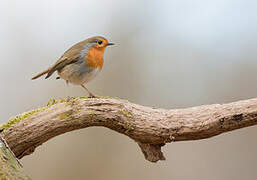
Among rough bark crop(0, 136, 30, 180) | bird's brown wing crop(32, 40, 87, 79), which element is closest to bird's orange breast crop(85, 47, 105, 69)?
bird's brown wing crop(32, 40, 87, 79)

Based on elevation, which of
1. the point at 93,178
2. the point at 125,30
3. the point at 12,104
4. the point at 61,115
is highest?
the point at 125,30

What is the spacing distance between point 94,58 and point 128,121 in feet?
3.39

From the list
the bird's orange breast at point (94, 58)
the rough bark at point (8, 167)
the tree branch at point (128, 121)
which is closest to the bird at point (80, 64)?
the bird's orange breast at point (94, 58)

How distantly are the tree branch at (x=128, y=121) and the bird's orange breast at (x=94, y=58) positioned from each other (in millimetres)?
761

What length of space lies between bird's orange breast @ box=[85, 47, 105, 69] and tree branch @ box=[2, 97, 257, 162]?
2.50ft

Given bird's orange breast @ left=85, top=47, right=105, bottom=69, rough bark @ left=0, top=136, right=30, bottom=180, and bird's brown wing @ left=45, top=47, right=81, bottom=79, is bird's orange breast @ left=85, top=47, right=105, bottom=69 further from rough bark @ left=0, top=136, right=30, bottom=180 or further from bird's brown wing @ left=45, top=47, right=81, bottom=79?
rough bark @ left=0, top=136, right=30, bottom=180

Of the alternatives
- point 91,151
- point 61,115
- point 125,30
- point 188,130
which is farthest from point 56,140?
point 188,130

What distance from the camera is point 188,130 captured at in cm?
260

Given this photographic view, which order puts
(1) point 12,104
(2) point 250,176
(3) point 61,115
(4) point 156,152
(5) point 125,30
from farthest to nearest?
(5) point 125,30 < (1) point 12,104 < (2) point 250,176 < (4) point 156,152 < (3) point 61,115

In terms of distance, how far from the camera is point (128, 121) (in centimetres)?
265

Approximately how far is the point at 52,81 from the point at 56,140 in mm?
980

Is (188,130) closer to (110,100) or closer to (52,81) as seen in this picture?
(110,100)

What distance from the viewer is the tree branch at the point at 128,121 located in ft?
8.27

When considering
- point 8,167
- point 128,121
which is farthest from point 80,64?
point 8,167
